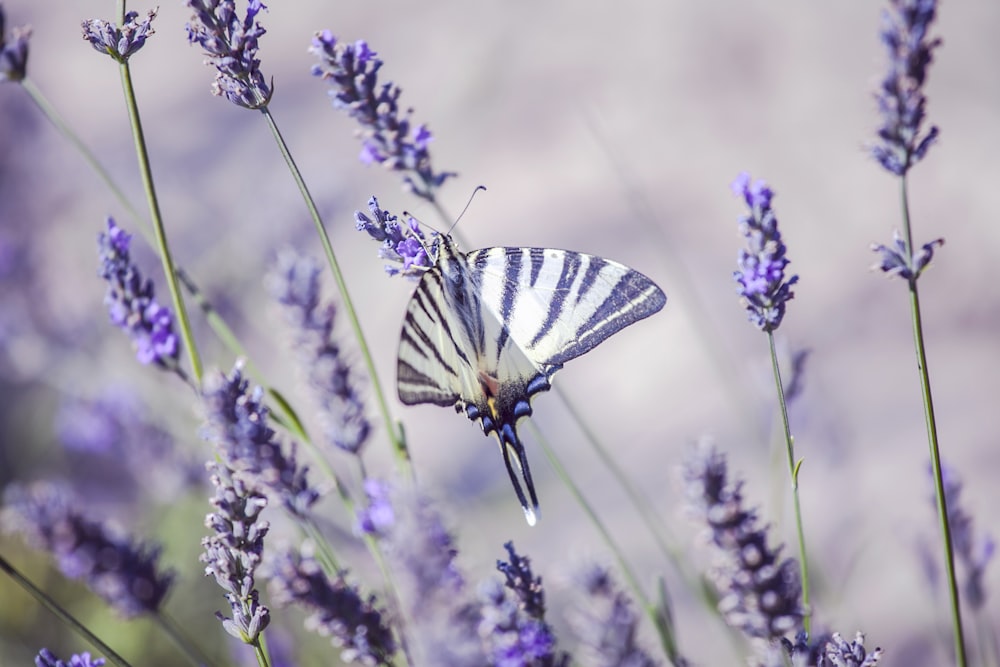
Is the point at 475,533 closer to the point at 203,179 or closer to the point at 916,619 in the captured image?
the point at 916,619

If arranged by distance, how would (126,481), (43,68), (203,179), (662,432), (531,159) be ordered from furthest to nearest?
(43,68), (203,179), (531,159), (126,481), (662,432)

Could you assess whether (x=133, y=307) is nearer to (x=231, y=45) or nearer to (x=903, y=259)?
(x=231, y=45)

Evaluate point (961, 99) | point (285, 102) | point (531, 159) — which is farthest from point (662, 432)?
point (285, 102)

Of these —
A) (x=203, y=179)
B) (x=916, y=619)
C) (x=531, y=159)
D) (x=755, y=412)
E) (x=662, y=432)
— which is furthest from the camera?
(x=203, y=179)

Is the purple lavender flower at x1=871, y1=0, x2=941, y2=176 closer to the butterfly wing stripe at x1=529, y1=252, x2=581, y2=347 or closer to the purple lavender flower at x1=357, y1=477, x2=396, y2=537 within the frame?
the butterfly wing stripe at x1=529, y1=252, x2=581, y2=347

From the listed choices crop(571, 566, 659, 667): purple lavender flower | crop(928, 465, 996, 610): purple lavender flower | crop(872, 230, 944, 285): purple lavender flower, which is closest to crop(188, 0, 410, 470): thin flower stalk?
crop(571, 566, 659, 667): purple lavender flower

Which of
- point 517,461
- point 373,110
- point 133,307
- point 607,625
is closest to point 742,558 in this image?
point 607,625

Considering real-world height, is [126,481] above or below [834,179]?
below

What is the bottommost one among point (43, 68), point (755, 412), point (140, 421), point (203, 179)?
point (140, 421)

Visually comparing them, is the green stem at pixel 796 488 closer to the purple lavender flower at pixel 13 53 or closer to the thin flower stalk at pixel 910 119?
the thin flower stalk at pixel 910 119
